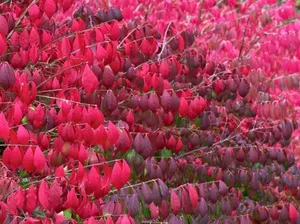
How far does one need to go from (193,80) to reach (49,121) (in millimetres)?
1816

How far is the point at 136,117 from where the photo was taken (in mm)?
3854

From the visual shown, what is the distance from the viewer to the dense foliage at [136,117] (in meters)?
2.71

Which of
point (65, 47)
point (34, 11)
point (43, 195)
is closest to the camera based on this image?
point (43, 195)

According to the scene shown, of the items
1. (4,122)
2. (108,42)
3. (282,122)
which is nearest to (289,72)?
(282,122)

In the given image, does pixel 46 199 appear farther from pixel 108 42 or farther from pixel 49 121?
pixel 108 42

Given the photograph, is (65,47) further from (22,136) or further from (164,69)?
(164,69)

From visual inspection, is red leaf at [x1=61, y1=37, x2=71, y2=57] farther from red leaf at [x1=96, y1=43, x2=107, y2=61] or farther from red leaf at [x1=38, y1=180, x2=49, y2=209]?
red leaf at [x1=38, y1=180, x2=49, y2=209]

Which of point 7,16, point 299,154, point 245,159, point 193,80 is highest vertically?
point 7,16

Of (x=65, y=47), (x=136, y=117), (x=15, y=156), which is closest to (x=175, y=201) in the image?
(x=136, y=117)

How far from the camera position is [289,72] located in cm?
634

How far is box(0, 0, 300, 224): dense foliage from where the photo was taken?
2707 millimetres

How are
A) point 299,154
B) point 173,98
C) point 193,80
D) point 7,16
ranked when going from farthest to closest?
1. point 299,154
2. point 193,80
3. point 173,98
4. point 7,16

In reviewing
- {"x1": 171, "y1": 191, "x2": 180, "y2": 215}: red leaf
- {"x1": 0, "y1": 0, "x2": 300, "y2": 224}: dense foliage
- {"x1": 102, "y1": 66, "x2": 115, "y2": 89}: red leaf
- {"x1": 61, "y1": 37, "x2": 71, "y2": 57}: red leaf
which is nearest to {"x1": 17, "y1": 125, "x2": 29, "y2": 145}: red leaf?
{"x1": 0, "y1": 0, "x2": 300, "y2": 224}: dense foliage

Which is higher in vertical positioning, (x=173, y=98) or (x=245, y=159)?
(x=173, y=98)
